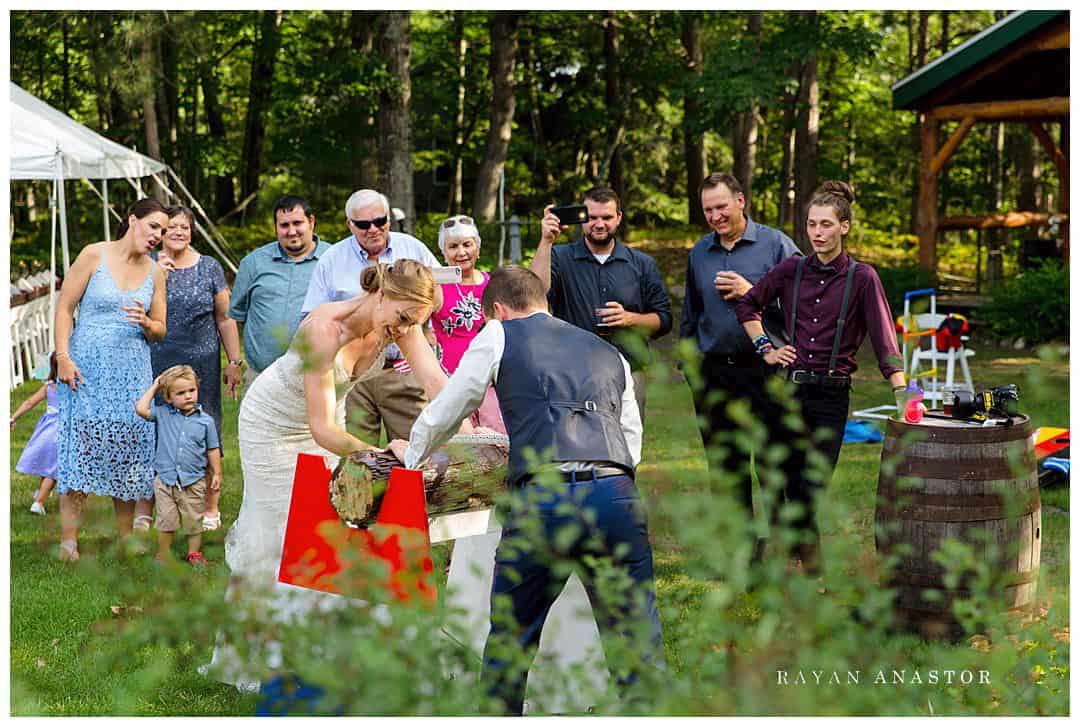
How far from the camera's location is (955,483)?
168 inches

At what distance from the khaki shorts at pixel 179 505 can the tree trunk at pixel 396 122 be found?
8.70 meters

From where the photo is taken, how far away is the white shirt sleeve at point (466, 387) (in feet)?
10.3

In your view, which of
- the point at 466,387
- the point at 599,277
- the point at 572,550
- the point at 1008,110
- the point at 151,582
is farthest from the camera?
the point at 1008,110

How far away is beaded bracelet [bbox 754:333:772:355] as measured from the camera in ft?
15.7

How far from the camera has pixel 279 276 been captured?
5.60 meters

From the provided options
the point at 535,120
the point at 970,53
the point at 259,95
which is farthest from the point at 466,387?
the point at 535,120

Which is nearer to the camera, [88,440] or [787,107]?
[88,440]

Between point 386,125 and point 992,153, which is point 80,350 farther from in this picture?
point 992,153

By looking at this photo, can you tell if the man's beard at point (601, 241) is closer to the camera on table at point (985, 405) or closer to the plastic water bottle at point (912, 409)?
the plastic water bottle at point (912, 409)

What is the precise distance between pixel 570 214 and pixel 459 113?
20.0 meters

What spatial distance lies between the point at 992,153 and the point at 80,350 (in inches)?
937

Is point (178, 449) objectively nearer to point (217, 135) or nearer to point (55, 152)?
point (55, 152)

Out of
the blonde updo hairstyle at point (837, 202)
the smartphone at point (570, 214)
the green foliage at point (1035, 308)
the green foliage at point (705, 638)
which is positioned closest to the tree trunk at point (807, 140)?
the green foliage at point (1035, 308)

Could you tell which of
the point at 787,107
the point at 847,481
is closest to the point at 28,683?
the point at 847,481
